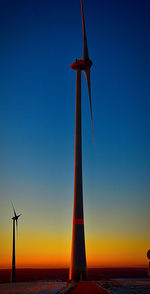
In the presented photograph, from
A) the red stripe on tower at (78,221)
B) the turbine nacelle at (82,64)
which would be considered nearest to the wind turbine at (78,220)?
the red stripe on tower at (78,221)

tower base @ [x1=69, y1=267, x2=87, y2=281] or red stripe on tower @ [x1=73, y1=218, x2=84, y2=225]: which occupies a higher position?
red stripe on tower @ [x1=73, y1=218, x2=84, y2=225]

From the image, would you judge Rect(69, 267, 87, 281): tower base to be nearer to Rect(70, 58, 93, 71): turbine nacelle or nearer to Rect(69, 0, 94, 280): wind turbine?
Rect(69, 0, 94, 280): wind turbine

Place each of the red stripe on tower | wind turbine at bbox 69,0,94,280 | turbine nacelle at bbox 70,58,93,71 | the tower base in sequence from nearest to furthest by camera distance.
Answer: the tower base → wind turbine at bbox 69,0,94,280 → the red stripe on tower → turbine nacelle at bbox 70,58,93,71

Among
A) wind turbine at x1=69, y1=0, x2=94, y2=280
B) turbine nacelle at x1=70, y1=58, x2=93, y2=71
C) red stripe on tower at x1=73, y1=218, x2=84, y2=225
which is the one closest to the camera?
wind turbine at x1=69, y1=0, x2=94, y2=280

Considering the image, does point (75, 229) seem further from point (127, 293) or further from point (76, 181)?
point (127, 293)

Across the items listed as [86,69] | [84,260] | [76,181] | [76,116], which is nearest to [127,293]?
[84,260]

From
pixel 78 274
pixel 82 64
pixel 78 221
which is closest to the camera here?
pixel 78 274

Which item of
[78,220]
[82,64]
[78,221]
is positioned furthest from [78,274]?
[82,64]

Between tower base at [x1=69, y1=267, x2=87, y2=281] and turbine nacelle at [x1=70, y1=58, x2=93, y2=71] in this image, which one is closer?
tower base at [x1=69, y1=267, x2=87, y2=281]

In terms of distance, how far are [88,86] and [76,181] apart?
19929 mm

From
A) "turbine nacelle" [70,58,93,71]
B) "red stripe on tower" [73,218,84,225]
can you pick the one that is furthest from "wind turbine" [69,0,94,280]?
"turbine nacelle" [70,58,93,71]

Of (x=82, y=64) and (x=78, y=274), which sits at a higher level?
(x=82, y=64)

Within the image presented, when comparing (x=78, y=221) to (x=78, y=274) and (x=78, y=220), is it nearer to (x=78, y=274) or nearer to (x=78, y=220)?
(x=78, y=220)

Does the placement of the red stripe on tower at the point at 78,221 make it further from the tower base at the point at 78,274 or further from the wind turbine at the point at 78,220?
the tower base at the point at 78,274
